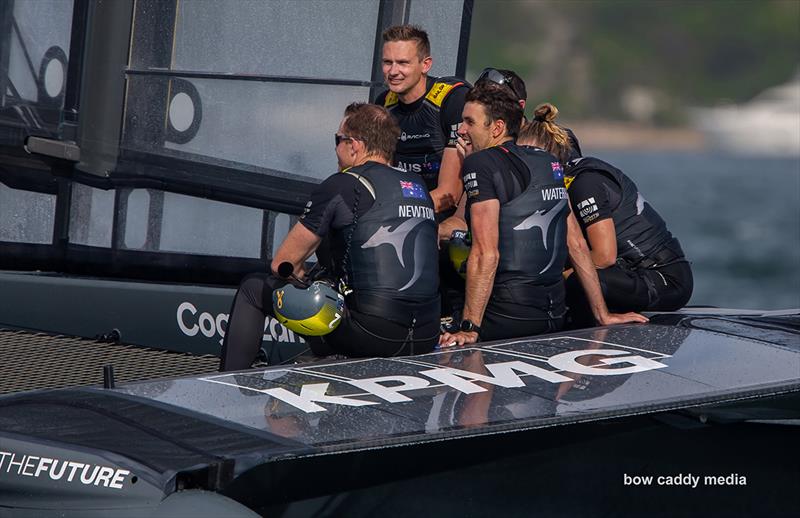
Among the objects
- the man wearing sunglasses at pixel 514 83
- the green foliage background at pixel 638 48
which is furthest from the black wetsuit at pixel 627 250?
the green foliage background at pixel 638 48

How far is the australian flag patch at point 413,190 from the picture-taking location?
530 cm

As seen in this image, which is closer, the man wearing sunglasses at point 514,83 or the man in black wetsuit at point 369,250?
the man in black wetsuit at point 369,250

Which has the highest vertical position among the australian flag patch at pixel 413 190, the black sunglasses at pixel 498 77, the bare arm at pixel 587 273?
the black sunglasses at pixel 498 77

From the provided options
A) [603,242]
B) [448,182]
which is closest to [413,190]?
[448,182]

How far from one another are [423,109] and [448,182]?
1.05 feet

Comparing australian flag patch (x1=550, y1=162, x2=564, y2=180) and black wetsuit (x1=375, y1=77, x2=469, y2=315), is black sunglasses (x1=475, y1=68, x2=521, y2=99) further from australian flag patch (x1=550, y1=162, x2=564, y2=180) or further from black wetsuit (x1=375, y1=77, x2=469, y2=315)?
australian flag patch (x1=550, y1=162, x2=564, y2=180)

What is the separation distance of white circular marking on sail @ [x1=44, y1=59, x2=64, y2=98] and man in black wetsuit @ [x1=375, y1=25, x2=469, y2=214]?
1561mm

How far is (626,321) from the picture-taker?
5773 mm

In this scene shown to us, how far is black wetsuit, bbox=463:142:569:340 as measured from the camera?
5.47m

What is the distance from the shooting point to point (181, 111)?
679cm

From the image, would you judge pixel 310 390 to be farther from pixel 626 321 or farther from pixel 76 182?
pixel 76 182

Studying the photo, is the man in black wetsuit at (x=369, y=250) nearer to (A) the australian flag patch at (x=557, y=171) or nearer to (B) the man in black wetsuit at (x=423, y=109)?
(A) the australian flag patch at (x=557, y=171)

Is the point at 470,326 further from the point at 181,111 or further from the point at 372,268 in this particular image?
the point at 181,111

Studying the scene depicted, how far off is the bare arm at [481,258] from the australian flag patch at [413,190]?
0.21m
